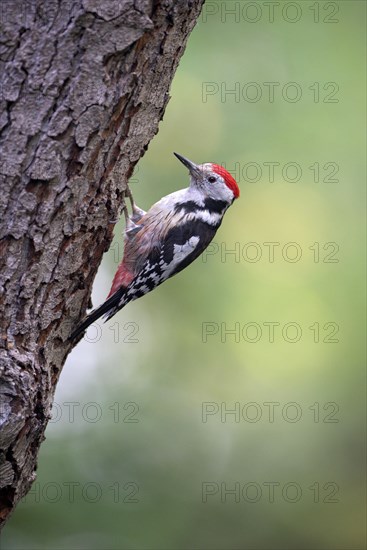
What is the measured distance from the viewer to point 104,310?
361cm

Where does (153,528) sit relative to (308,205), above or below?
below

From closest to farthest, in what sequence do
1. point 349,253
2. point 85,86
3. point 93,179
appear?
point 85,86, point 93,179, point 349,253

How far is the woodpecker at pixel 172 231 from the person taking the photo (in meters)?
4.27

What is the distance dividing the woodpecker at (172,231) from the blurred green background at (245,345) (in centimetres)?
51

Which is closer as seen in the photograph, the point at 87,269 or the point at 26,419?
the point at 26,419

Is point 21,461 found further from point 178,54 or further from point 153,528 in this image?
point 153,528

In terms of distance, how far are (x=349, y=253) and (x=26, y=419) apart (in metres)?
3.06

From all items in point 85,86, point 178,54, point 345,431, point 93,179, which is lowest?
point 345,431

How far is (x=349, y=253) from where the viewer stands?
5090 millimetres

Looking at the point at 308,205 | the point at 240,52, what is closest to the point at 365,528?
the point at 308,205
